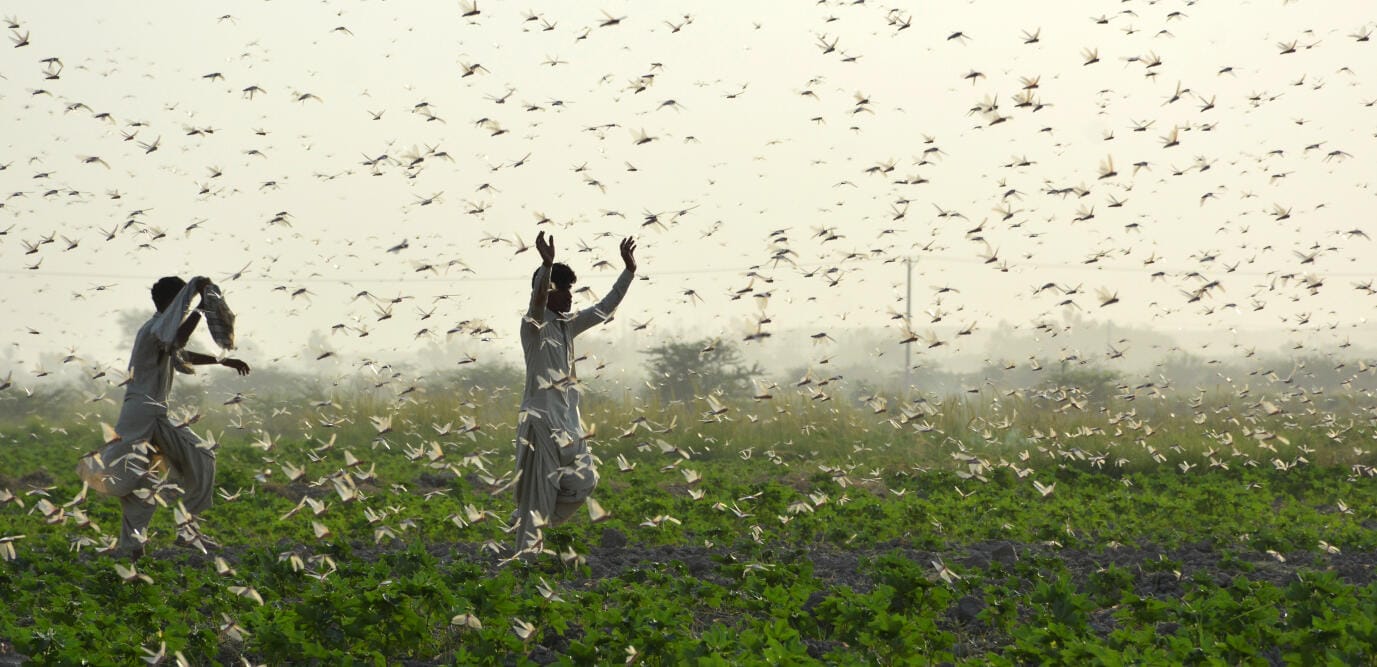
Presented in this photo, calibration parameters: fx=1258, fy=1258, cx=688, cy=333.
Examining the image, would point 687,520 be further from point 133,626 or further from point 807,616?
point 133,626

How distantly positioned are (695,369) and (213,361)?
30758mm

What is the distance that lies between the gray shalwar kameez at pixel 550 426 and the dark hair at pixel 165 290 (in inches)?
105

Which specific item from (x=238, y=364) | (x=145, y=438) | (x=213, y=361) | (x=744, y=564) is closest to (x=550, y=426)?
(x=744, y=564)

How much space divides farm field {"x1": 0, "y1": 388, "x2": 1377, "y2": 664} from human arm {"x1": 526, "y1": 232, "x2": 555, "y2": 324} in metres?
0.89

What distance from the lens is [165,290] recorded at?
9.30m

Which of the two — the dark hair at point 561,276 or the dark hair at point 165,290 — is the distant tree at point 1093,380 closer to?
the dark hair at point 561,276

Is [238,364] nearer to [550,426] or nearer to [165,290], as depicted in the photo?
[165,290]

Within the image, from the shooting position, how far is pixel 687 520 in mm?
12477

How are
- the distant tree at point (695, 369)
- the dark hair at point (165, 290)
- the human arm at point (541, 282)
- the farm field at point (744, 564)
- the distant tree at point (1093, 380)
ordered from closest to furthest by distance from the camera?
the farm field at point (744, 564) → the human arm at point (541, 282) → the dark hair at point (165, 290) → the distant tree at point (695, 369) → the distant tree at point (1093, 380)

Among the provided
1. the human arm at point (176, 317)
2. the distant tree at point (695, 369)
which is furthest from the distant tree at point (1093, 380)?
the human arm at point (176, 317)

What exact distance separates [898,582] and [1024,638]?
1233 mm

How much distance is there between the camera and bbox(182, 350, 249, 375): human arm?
8.96m

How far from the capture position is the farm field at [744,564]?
6316 millimetres

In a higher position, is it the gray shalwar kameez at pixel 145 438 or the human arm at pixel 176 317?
the human arm at pixel 176 317
